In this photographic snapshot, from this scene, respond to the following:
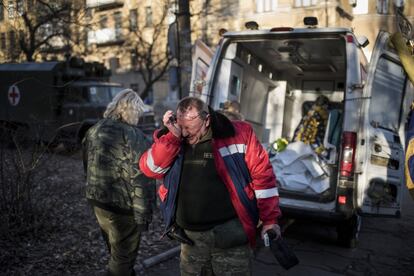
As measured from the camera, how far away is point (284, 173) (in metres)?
5.39

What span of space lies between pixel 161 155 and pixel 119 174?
0.81m

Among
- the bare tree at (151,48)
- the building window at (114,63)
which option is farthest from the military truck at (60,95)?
the building window at (114,63)

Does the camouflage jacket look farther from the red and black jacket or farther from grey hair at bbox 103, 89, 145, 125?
the red and black jacket

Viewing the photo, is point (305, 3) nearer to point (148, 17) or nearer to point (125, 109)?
point (148, 17)

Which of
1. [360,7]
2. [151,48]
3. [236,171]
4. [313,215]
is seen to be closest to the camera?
[236,171]

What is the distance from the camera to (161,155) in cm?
252

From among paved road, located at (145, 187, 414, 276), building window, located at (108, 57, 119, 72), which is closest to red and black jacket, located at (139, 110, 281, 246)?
paved road, located at (145, 187, 414, 276)

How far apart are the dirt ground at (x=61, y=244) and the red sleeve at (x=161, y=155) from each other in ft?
6.22

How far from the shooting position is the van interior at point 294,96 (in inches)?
206

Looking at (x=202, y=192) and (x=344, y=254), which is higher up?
(x=202, y=192)

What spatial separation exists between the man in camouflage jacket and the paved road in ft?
3.74

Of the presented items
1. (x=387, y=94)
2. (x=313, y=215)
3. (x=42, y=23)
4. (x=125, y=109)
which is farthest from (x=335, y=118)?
(x=42, y=23)

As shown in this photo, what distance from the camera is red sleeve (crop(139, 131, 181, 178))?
248cm

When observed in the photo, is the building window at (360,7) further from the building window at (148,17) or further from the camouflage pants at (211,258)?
the camouflage pants at (211,258)
